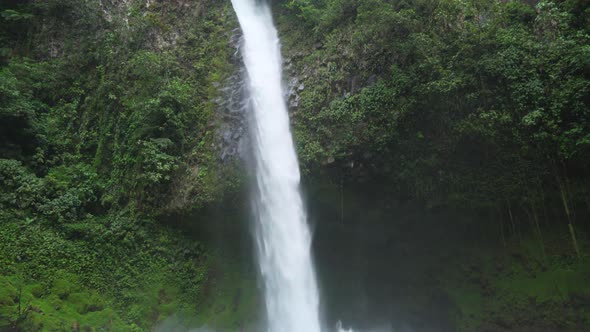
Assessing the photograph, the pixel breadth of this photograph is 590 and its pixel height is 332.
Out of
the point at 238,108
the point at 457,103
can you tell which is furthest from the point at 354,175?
the point at 238,108

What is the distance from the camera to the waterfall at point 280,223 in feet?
31.9

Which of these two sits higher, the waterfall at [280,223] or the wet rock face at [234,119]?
the wet rock face at [234,119]

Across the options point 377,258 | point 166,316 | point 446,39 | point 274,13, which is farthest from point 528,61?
point 166,316

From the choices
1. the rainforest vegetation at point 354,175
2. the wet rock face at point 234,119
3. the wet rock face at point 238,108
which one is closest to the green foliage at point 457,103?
the rainforest vegetation at point 354,175

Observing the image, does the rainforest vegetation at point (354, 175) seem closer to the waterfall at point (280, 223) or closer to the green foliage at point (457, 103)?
the green foliage at point (457, 103)

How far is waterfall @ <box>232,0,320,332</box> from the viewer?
31.9 ft

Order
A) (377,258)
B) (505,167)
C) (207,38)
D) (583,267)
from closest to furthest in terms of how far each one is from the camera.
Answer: (583,267), (505,167), (377,258), (207,38)

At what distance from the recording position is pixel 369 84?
10414 millimetres

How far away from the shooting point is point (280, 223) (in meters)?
10.4

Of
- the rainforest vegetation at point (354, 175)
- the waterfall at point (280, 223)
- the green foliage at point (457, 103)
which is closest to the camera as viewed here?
the green foliage at point (457, 103)

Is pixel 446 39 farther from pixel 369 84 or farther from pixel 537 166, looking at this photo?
pixel 537 166

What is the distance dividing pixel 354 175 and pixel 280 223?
2.47 meters

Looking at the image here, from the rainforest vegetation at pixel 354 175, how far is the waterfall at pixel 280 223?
1.47 feet

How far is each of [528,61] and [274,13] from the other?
32.4 ft
